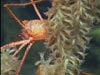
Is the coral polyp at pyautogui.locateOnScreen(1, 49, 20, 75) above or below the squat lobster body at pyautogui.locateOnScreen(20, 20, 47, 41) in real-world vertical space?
below

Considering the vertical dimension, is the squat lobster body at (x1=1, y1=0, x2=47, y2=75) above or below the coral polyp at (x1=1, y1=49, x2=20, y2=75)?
above

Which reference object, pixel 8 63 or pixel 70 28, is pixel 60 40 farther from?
pixel 8 63

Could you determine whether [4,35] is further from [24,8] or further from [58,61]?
[58,61]

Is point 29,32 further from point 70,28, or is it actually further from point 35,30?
Answer: point 70,28

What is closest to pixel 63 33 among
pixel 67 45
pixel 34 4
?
pixel 67 45

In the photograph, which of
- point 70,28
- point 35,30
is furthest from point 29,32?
point 70,28

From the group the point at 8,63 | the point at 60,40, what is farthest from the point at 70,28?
the point at 8,63

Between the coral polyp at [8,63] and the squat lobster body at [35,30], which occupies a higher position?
the squat lobster body at [35,30]

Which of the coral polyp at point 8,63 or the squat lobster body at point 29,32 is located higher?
the squat lobster body at point 29,32
